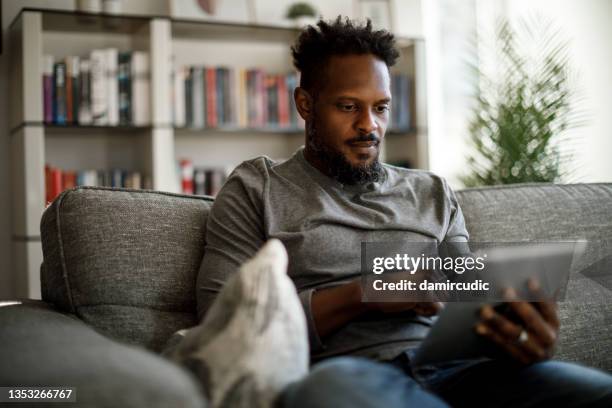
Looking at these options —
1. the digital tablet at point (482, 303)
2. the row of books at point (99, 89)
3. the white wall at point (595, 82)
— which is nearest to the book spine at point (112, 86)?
the row of books at point (99, 89)

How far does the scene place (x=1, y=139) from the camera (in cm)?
324

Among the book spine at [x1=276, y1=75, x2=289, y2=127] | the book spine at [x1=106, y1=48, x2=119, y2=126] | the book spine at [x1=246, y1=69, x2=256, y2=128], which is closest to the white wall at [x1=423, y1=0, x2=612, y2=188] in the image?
the book spine at [x1=276, y1=75, x2=289, y2=127]

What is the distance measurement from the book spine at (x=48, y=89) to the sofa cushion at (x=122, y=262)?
1.65 metres

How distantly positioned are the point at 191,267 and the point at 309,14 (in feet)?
7.18

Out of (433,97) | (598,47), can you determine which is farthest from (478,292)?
(433,97)

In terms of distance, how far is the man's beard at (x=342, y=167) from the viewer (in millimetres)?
1568

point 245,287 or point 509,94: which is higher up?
point 509,94

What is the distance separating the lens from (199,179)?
3.36 meters

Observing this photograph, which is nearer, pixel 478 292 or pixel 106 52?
pixel 478 292

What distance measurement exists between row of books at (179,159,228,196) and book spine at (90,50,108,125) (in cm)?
41

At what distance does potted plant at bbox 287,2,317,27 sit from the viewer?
11.4 feet

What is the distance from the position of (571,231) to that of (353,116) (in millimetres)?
692

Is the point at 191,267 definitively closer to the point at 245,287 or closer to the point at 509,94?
the point at 245,287

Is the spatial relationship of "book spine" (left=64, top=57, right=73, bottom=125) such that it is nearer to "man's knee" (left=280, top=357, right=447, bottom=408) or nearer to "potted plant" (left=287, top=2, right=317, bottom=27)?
"potted plant" (left=287, top=2, right=317, bottom=27)
